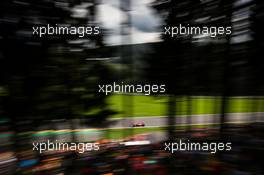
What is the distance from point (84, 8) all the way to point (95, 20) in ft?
0.35

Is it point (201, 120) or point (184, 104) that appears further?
point (201, 120)

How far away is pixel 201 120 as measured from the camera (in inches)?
81.9

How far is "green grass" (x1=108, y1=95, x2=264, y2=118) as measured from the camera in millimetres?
1835

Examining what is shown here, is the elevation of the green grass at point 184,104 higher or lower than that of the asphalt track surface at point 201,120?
higher

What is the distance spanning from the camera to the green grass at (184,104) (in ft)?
6.02

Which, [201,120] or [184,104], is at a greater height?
[184,104]

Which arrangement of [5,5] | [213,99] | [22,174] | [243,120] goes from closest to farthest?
[5,5] < [22,174] < [213,99] < [243,120]

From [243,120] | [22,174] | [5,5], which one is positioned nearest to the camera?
[5,5]

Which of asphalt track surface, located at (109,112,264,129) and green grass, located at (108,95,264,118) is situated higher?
green grass, located at (108,95,264,118)

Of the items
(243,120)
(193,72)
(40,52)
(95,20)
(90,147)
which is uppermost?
(95,20)

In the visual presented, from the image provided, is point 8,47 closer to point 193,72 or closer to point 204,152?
point 193,72

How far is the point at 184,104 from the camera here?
1919 millimetres

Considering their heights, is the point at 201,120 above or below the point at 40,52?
below

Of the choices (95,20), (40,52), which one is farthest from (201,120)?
(40,52)
